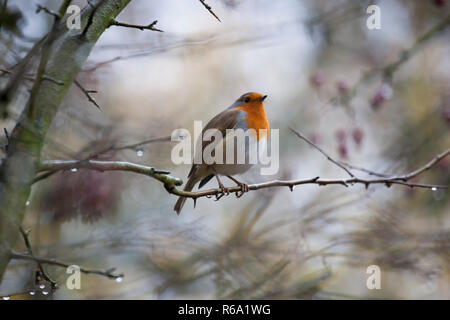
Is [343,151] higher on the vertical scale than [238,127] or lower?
higher

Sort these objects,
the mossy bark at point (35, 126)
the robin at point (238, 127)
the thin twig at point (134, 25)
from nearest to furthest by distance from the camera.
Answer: the mossy bark at point (35, 126) → the thin twig at point (134, 25) → the robin at point (238, 127)

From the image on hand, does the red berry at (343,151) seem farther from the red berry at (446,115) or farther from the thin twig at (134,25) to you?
the thin twig at (134,25)

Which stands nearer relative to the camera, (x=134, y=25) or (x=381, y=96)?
(x=134, y=25)

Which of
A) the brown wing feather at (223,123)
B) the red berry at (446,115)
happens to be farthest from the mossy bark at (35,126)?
the red berry at (446,115)

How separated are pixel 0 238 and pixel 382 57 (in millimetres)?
5338

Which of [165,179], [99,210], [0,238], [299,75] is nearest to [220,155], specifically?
[99,210]

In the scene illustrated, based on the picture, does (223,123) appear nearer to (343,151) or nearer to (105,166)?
(343,151)

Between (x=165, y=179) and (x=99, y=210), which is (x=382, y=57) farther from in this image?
(x=165, y=179)

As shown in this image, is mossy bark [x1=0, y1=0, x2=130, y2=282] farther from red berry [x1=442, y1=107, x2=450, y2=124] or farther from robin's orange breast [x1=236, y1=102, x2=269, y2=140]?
red berry [x1=442, y1=107, x2=450, y2=124]

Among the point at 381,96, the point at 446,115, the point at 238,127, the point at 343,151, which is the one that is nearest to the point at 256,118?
the point at 238,127

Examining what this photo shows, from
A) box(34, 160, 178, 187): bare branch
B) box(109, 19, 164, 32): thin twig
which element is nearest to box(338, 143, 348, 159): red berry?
box(34, 160, 178, 187): bare branch

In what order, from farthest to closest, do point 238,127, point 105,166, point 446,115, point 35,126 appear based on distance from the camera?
point 446,115 → point 238,127 → point 105,166 → point 35,126

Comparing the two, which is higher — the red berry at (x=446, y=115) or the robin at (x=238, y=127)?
the red berry at (x=446, y=115)

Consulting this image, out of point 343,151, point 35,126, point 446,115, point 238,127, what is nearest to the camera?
point 35,126
